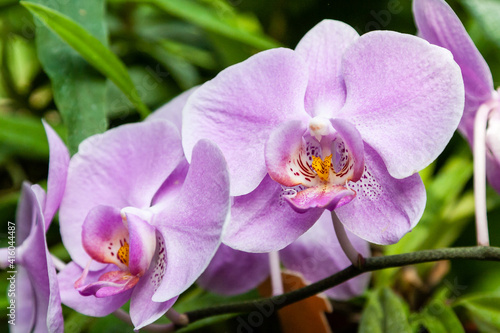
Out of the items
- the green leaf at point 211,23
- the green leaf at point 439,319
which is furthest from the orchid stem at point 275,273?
the green leaf at point 211,23

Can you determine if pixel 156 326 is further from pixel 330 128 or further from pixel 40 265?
pixel 330 128

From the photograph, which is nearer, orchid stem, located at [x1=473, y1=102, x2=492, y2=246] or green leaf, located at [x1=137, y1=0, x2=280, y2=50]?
orchid stem, located at [x1=473, y1=102, x2=492, y2=246]

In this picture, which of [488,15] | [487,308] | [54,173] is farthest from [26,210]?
[488,15]

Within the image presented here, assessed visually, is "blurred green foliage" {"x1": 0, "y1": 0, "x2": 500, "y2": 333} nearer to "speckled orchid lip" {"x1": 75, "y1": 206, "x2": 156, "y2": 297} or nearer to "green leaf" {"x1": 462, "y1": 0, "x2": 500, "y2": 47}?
"green leaf" {"x1": 462, "y1": 0, "x2": 500, "y2": 47}

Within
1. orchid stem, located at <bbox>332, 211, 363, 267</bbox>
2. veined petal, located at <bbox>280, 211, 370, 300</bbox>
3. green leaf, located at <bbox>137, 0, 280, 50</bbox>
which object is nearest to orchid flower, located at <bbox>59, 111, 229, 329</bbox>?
orchid stem, located at <bbox>332, 211, 363, 267</bbox>

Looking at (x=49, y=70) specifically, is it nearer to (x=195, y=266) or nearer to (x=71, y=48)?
(x=71, y=48)
